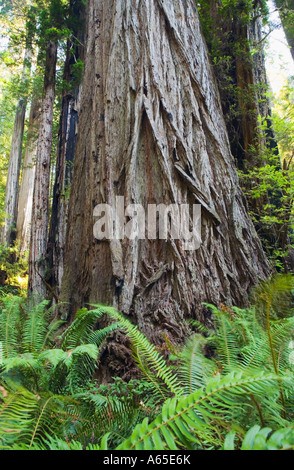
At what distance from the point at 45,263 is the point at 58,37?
5532mm

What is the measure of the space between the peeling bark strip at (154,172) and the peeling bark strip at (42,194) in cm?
310

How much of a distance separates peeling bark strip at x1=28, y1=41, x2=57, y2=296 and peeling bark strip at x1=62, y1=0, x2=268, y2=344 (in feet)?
10.2

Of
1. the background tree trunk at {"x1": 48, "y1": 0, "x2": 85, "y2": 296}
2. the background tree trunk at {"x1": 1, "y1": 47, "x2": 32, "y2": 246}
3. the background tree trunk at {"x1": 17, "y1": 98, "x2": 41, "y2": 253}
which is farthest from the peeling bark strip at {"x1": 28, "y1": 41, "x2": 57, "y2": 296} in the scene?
the background tree trunk at {"x1": 17, "y1": 98, "x2": 41, "y2": 253}

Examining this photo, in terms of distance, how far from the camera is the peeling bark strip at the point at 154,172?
2775 mm

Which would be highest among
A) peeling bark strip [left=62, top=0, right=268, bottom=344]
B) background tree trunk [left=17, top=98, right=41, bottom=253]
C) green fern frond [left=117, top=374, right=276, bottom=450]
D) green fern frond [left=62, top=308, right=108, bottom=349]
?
background tree trunk [left=17, top=98, right=41, bottom=253]

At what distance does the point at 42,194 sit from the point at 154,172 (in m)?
4.49

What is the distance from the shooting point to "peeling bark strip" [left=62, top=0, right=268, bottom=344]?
2.78 m

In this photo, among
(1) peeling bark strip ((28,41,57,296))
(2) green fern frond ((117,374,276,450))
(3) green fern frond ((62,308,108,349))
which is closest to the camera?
(2) green fern frond ((117,374,276,450))

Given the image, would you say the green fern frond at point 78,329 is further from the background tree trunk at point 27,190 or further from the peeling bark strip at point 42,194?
the background tree trunk at point 27,190

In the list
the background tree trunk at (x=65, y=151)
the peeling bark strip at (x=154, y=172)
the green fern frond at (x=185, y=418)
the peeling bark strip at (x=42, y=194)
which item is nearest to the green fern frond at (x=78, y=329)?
the peeling bark strip at (x=154, y=172)

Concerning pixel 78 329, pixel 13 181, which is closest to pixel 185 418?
pixel 78 329

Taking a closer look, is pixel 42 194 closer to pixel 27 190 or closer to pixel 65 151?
pixel 65 151

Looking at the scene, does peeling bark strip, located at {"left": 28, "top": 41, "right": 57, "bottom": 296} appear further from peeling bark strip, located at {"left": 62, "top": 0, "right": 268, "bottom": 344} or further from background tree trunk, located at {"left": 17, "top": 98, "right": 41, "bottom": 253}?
background tree trunk, located at {"left": 17, "top": 98, "right": 41, "bottom": 253}

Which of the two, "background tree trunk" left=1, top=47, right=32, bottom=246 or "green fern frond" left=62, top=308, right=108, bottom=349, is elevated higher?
"background tree trunk" left=1, top=47, right=32, bottom=246
